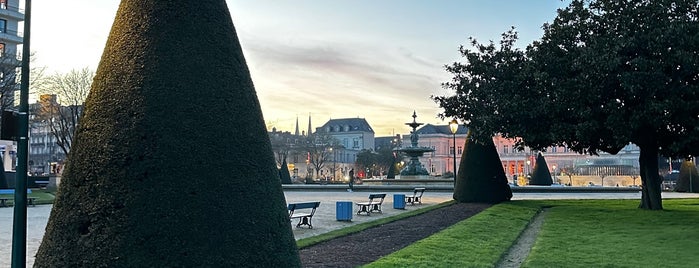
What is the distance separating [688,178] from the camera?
43.7 metres

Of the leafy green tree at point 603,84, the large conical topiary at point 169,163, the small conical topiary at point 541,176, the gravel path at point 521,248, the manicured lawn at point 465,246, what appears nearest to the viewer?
the large conical topiary at point 169,163

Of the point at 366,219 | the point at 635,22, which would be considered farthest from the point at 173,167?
the point at 635,22

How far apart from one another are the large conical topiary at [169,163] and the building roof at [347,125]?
13883cm

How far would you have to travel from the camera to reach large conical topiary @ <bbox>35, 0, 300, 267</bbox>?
4.57 meters

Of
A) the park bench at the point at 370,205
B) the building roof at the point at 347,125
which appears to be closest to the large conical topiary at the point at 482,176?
the park bench at the point at 370,205

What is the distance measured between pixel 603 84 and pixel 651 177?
6475 millimetres

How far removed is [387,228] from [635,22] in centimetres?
1119

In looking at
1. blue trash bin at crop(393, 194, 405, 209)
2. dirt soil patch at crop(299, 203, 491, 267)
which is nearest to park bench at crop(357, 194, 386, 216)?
blue trash bin at crop(393, 194, 405, 209)

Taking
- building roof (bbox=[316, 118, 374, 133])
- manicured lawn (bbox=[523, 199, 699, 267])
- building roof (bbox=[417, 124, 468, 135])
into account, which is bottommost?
manicured lawn (bbox=[523, 199, 699, 267])

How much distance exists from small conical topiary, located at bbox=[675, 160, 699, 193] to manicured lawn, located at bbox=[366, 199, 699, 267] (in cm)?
2566

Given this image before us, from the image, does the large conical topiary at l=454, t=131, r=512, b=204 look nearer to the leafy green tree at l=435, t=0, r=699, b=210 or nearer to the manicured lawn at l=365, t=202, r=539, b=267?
Result: the leafy green tree at l=435, t=0, r=699, b=210

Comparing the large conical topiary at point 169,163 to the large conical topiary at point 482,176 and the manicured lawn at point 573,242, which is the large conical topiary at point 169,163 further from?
the large conical topiary at point 482,176

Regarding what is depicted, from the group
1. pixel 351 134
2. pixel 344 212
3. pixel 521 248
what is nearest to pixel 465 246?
pixel 521 248

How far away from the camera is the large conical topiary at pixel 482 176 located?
91.7ft
